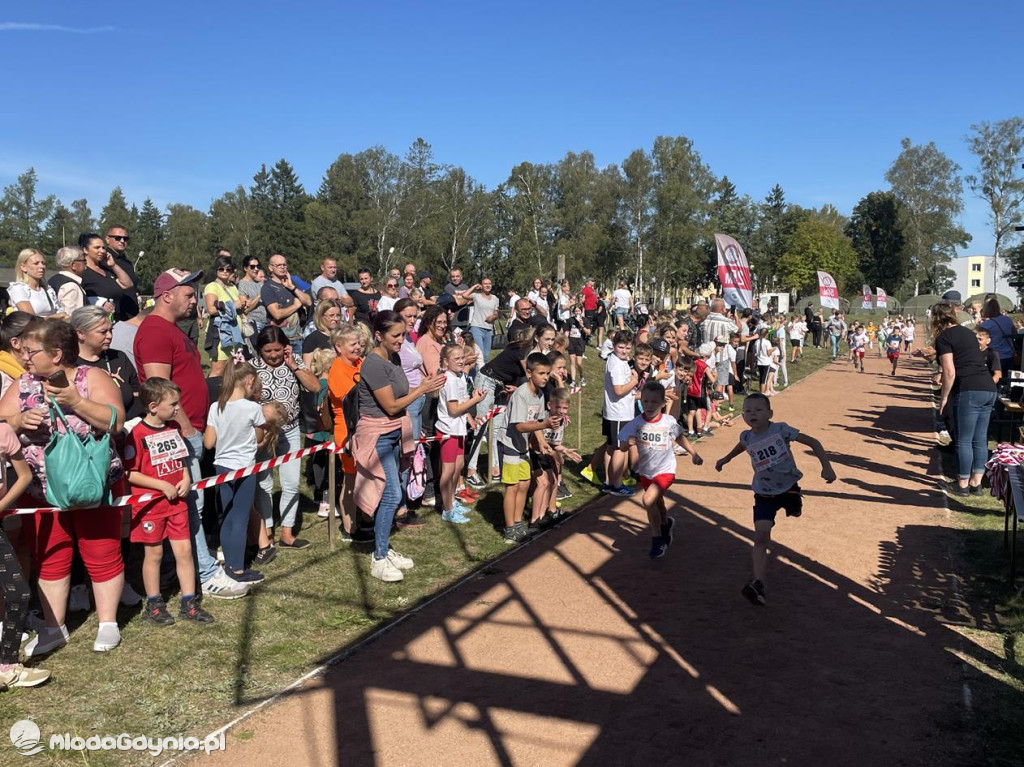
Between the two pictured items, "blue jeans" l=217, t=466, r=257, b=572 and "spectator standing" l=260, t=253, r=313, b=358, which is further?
"spectator standing" l=260, t=253, r=313, b=358

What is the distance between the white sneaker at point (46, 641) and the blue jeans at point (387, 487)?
230cm

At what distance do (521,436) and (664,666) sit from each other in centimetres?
310

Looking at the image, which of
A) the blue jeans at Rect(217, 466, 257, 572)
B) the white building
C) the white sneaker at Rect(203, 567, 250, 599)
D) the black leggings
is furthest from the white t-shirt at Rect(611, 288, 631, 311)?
the white building

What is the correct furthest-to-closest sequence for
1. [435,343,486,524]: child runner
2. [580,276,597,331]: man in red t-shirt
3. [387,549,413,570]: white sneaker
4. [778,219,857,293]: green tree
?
[778,219,857,293]: green tree < [580,276,597,331]: man in red t-shirt < [435,343,486,524]: child runner < [387,549,413,570]: white sneaker

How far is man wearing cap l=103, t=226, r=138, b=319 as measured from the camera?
8.49 metres

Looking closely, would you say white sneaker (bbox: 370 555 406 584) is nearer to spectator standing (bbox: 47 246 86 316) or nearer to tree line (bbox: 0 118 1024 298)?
spectator standing (bbox: 47 246 86 316)

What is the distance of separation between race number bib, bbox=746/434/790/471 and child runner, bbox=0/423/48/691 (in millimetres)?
5028

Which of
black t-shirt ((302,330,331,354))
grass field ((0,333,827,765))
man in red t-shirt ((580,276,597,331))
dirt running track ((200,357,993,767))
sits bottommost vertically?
dirt running track ((200,357,993,767))

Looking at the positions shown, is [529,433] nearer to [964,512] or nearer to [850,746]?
[850,746]

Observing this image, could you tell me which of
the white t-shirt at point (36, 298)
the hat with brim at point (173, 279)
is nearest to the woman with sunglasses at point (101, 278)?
the white t-shirt at point (36, 298)

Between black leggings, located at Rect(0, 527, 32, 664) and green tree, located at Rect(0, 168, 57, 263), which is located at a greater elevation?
green tree, located at Rect(0, 168, 57, 263)

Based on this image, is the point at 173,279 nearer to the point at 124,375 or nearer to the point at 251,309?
the point at 124,375

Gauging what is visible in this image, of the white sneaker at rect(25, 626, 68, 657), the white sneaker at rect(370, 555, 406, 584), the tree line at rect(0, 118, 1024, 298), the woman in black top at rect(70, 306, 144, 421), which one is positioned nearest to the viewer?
the white sneaker at rect(25, 626, 68, 657)

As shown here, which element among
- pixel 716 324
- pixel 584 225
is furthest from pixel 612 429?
pixel 584 225
